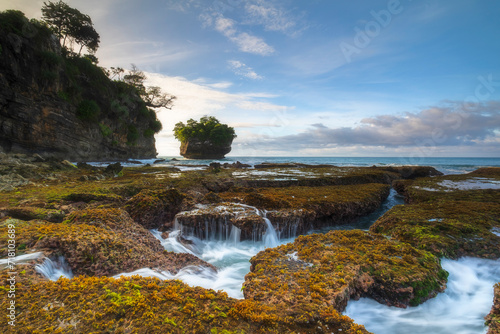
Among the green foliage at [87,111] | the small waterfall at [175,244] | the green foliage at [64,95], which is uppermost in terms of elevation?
the green foliage at [64,95]

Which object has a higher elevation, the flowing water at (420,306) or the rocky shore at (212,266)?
the rocky shore at (212,266)

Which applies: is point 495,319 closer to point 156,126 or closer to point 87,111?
point 87,111

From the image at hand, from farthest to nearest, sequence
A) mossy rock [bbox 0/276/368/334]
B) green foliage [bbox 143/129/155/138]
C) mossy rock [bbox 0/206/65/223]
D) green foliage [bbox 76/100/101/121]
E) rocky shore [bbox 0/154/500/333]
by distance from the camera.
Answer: green foliage [bbox 143/129/155/138] → green foliage [bbox 76/100/101/121] → mossy rock [bbox 0/206/65/223] → rocky shore [bbox 0/154/500/333] → mossy rock [bbox 0/276/368/334]

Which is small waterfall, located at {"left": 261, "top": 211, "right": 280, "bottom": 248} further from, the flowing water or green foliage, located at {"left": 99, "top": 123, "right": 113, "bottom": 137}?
green foliage, located at {"left": 99, "top": 123, "right": 113, "bottom": 137}

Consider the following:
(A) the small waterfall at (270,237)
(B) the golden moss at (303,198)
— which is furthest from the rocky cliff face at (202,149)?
(A) the small waterfall at (270,237)

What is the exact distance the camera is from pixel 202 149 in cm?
5931

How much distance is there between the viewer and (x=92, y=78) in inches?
1040

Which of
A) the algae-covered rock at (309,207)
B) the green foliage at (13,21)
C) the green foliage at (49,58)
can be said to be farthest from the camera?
the green foliage at (49,58)

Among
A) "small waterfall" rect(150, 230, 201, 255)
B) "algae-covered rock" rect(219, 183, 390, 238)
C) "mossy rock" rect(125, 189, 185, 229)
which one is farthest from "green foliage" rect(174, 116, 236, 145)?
"small waterfall" rect(150, 230, 201, 255)

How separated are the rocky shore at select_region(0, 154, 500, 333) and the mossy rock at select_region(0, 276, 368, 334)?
10 millimetres

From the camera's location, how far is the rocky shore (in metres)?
2.11

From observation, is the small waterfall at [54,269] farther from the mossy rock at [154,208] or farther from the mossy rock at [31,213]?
the mossy rock at [154,208]

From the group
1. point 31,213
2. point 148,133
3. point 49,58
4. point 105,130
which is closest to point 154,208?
point 31,213

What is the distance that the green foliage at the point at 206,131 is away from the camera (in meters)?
57.4
